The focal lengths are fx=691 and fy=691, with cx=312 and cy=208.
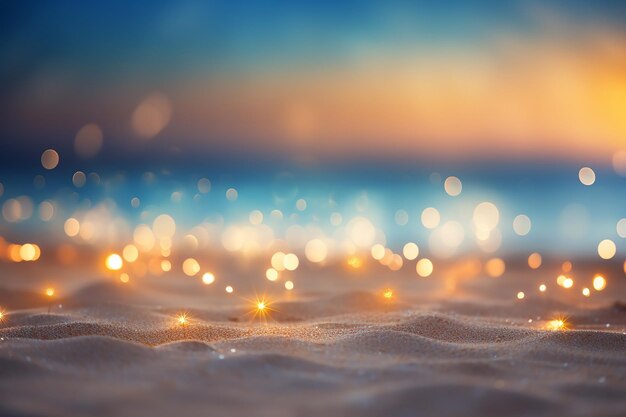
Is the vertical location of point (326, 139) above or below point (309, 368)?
above

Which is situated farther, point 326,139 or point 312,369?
point 326,139

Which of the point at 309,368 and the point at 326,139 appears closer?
the point at 309,368

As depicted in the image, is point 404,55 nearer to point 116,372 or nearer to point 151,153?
point 116,372

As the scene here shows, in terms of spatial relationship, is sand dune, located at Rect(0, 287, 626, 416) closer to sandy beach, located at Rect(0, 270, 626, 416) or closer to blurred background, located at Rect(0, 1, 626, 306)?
sandy beach, located at Rect(0, 270, 626, 416)

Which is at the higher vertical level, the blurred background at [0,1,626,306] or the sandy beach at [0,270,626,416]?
the blurred background at [0,1,626,306]

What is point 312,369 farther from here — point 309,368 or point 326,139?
point 326,139

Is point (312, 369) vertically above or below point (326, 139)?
below

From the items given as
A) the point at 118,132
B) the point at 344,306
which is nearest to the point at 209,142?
the point at 118,132

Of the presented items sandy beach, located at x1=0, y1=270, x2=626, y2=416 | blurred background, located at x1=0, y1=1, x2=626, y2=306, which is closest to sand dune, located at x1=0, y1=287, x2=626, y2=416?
sandy beach, located at x1=0, y1=270, x2=626, y2=416

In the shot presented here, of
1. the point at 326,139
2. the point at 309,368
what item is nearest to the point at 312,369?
the point at 309,368
